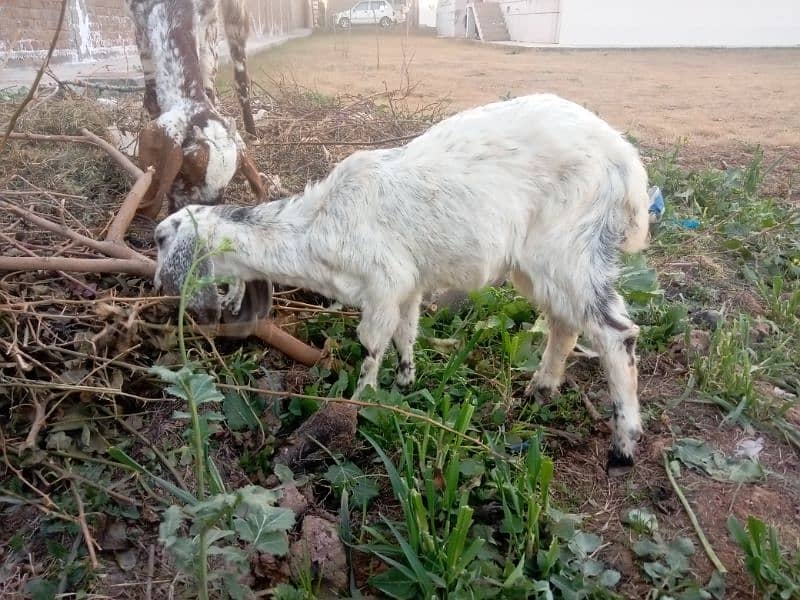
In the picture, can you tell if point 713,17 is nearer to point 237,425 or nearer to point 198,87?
point 198,87

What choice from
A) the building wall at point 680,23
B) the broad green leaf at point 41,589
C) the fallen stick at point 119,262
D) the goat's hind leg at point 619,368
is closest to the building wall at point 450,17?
the building wall at point 680,23

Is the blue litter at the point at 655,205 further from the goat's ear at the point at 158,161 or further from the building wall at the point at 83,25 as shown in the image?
the building wall at the point at 83,25

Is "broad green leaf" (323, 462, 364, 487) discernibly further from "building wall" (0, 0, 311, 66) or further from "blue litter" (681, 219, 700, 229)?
"building wall" (0, 0, 311, 66)

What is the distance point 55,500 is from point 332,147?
3656 millimetres

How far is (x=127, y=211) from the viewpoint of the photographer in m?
3.22

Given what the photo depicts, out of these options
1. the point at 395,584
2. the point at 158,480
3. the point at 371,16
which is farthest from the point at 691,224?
the point at 371,16

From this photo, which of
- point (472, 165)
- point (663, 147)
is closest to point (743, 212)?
point (663, 147)

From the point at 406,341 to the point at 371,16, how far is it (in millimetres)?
6999

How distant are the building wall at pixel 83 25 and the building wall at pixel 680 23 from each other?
17.7ft

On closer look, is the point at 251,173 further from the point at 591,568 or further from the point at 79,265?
the point at 591,568

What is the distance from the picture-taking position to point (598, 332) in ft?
8.63

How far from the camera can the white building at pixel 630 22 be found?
37.8 feet

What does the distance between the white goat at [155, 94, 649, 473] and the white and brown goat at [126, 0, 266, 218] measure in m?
0.73

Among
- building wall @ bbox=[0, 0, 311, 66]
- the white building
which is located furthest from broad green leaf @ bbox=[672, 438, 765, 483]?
the white building
